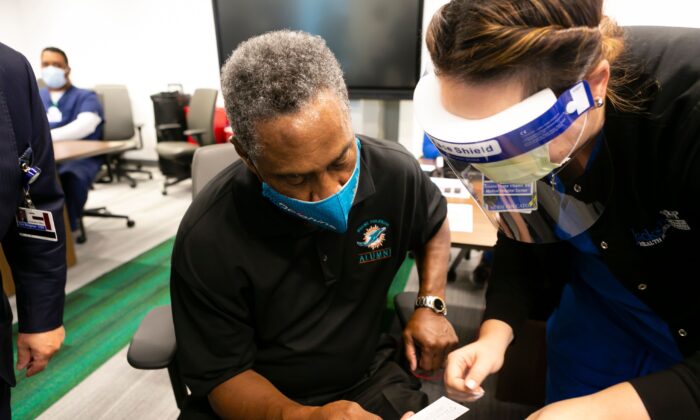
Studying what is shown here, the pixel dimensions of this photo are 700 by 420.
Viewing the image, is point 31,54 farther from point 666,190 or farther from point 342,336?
point 666,190

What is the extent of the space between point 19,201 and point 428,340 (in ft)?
3.40

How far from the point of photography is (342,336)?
1.08 meters

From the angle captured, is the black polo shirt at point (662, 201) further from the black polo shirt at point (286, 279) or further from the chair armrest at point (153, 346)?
the chair armrest at point (153, 346)

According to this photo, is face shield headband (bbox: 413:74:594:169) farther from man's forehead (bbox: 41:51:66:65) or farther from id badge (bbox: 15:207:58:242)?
man's forehead (bbox: 41:51:66:65)

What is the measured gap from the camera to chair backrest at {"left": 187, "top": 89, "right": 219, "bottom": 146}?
439 cm

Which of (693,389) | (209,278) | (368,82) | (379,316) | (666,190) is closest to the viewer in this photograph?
(693,389)

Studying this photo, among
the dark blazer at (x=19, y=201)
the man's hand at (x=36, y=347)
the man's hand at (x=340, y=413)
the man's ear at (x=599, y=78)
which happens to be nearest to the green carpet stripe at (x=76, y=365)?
the man's hand at (x=36, y=347)

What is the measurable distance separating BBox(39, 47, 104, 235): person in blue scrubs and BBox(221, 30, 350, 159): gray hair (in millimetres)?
3078

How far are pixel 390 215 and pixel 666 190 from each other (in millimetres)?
591

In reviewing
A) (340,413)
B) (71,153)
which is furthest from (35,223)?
(71,153)

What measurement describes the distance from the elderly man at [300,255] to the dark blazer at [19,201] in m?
0.38

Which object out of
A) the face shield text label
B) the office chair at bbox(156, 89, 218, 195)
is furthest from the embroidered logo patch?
the office chair at bbox(156, 89, 218, 195)

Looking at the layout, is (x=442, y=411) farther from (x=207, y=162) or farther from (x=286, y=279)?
(x=207, y=162)

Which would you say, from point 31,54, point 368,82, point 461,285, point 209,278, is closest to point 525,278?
point 209,278
